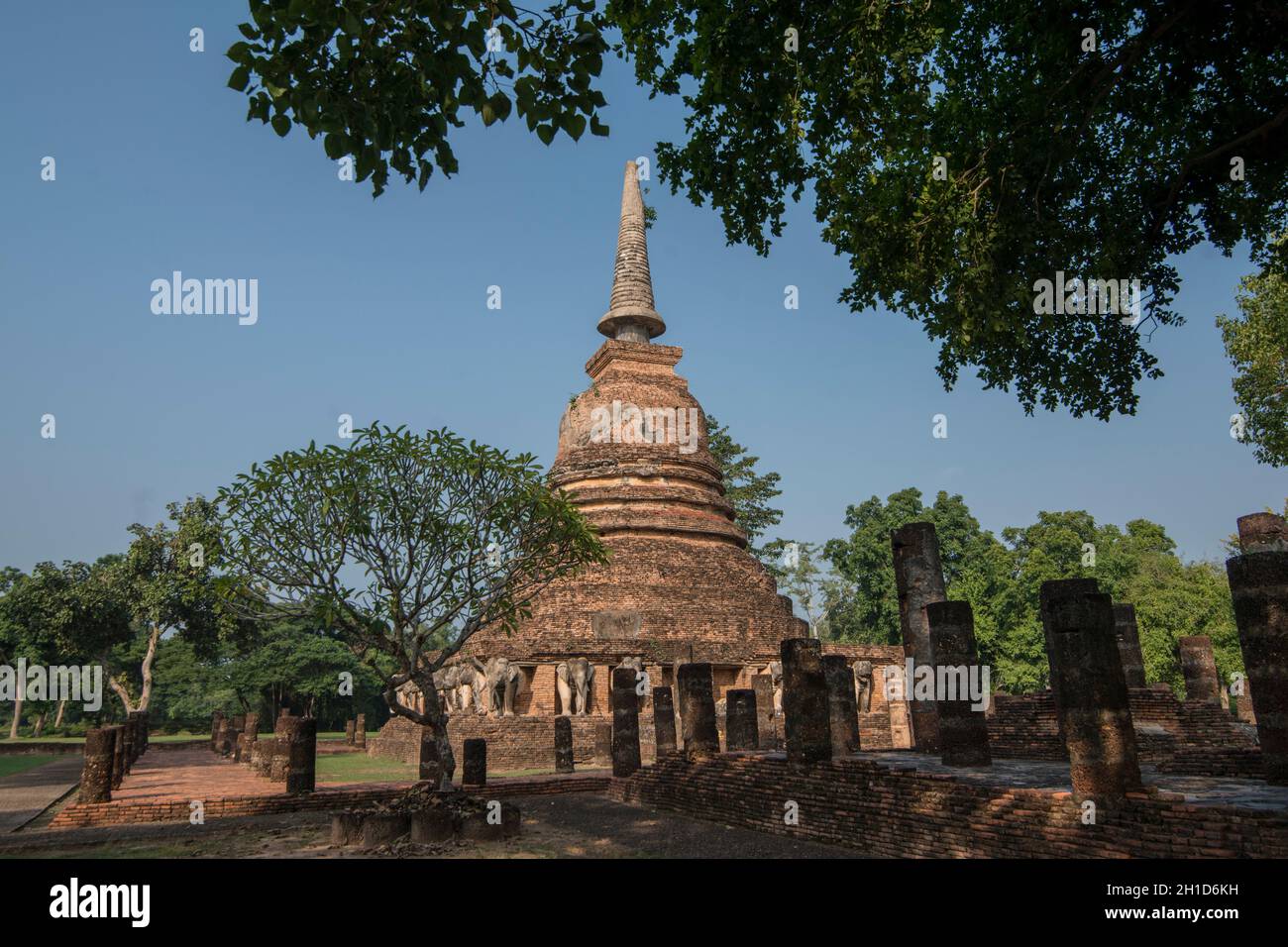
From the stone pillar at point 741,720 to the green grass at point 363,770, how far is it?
646 cm

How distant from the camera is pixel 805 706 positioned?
11.8 m

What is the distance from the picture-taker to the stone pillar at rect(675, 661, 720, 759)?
48.7 feet

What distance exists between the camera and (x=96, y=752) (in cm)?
1357

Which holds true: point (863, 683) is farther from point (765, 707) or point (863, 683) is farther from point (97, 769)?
point (97, 769)

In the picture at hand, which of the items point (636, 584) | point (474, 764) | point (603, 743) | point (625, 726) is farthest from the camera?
point (636, 584)

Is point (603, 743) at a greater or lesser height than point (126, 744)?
lesser

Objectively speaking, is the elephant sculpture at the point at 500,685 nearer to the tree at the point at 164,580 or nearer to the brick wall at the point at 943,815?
the brick wall at the point at 943,815

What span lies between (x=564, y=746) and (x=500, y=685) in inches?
144

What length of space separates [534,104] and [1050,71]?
7156 millimetres

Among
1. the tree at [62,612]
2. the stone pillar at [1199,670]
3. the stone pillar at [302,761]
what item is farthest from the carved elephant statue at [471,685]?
the tree at [62,612]

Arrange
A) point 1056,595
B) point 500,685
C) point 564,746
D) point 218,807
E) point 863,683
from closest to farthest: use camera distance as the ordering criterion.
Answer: point 1056,595 < point 218,807 < point 564,746 < point 500,685 < point 863,683

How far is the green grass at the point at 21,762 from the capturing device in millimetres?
23472

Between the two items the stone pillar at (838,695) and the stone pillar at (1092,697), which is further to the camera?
the stone pillar at (838,695)

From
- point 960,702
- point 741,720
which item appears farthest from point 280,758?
point 960,702
